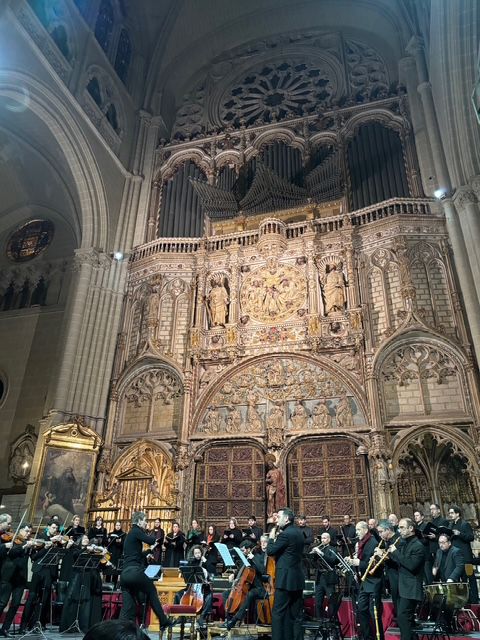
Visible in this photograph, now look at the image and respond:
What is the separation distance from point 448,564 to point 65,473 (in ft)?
31.5

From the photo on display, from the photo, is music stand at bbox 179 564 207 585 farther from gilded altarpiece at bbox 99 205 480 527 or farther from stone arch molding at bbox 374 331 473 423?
stone arch molding at bbox 374 331 473 423

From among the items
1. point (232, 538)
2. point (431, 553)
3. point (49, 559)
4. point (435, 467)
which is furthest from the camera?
point (435, 467)

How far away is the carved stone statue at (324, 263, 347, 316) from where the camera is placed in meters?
14.2

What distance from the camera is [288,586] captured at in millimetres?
4828

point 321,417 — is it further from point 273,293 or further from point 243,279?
point 243,279

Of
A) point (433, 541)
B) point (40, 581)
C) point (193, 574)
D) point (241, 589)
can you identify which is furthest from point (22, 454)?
point (433, 541)

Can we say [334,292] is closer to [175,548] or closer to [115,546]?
[175,548]

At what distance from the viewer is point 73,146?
16516mm

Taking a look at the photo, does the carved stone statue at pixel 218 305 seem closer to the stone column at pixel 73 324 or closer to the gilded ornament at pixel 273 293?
the gilded ornament at pixel 273 293

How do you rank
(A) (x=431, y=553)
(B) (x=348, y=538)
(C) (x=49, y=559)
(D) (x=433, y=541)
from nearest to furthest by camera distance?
(C) (x=49, y=559)
(A) (x=431, y=553)
(D) (x=433, y=541)
(B) (x=348, y=538)

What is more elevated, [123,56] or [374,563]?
[123,56]

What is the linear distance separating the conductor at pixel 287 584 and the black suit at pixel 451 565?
96.9 inches

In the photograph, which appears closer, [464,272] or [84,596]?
[84,596]

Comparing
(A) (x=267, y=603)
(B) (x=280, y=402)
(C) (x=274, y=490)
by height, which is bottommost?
(A) (x=267, y=603)
